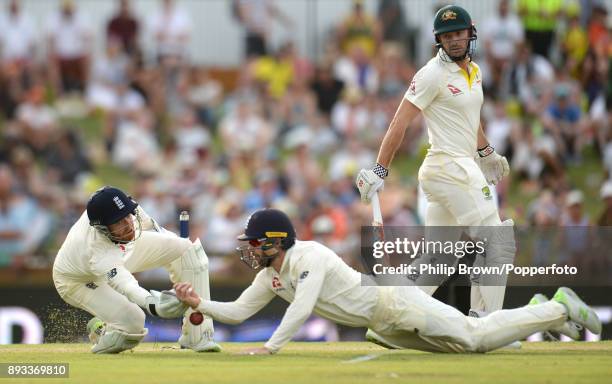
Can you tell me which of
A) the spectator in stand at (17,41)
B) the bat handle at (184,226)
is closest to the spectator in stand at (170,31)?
the spectator in stand at (17,41)

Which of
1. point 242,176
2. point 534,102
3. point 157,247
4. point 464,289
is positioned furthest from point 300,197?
point 157,247

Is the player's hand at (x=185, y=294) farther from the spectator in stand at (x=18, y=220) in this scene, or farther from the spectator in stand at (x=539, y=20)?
the spectator in stand at (x=539, y=20)

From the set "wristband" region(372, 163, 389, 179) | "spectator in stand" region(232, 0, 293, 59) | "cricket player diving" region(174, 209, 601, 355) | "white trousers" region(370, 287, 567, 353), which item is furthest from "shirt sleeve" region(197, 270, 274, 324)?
"spectator in stand" region(232, 0, 293, 59)

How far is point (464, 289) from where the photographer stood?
12875 mm

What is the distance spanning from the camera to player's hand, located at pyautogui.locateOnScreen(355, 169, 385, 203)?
36.2ft

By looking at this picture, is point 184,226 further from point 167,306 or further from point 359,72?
point 359,72

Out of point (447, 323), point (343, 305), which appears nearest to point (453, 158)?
point (447, 323)

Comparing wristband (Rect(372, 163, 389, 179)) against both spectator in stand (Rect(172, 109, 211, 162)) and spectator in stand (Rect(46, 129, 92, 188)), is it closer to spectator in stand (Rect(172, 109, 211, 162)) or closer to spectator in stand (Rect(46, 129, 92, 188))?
spectator in stand (Rect(172, 109, 211, 162))

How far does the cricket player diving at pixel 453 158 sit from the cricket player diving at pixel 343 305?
0.80 metres

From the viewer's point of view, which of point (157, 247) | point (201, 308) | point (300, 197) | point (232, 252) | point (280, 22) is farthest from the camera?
point (280, 22)

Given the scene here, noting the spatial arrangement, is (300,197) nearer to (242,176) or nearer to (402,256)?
(242,176)

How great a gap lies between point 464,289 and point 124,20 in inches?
457

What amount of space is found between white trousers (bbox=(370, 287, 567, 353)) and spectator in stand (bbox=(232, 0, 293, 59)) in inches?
Answer: 522

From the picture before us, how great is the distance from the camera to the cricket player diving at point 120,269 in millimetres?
10648
